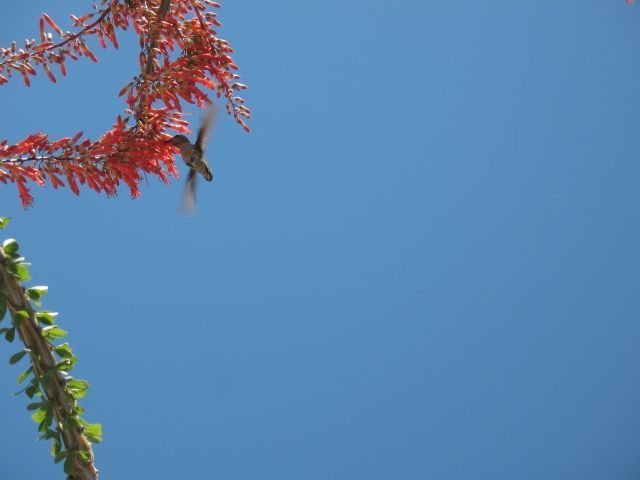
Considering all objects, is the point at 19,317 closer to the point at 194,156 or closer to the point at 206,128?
the point at 194,156

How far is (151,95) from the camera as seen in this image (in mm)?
1693

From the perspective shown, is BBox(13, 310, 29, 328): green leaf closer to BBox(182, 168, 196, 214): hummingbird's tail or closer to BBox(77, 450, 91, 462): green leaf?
BBox(77, 450, 91, 462): green leaf

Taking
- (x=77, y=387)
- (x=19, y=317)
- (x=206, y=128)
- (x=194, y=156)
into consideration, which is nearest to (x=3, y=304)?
(x=19, y=317)

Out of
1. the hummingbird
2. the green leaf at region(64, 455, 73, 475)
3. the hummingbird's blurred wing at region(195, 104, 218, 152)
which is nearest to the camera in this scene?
the green leaf at region(64, 455, 73, 475)

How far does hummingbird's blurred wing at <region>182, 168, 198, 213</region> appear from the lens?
225 cm

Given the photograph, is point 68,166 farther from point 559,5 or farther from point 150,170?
point 559,5

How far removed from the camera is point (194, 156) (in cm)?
202

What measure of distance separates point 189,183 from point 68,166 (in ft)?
2.14

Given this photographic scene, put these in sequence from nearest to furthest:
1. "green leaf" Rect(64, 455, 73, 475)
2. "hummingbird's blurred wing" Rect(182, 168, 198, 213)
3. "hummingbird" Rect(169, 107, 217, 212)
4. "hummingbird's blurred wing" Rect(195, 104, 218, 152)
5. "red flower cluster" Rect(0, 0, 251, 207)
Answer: "green leaf" Rect(64, 455, 73, 475), "red flower cluster" Rect(0, 0, 251, 207), "hummingbird" Rect(169, 107, 217, 212), "hummingbird's blurred wing" Rect(195, 104, 218, 152), "hummingbird's blurred wing" Rect(182, 168, 198, 213)

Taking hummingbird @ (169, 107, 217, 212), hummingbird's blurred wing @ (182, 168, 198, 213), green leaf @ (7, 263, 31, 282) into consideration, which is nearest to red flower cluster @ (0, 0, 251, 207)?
hummingbird @ (169, 107, 217, 212)

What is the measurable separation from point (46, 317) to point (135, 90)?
77 centimetres

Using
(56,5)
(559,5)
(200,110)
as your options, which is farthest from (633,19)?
(200,110)

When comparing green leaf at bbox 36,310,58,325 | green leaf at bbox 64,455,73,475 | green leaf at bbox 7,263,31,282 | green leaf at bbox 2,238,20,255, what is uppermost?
green leaf at bbox 2,238,20,255

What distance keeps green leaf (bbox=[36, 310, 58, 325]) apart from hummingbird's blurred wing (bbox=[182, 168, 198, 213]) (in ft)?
3.61
